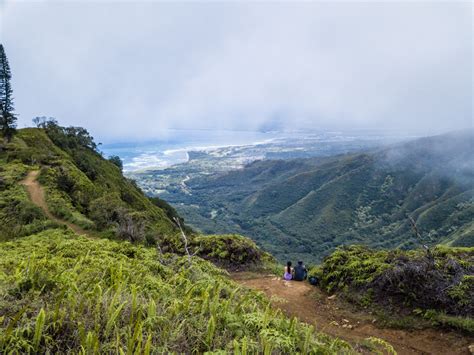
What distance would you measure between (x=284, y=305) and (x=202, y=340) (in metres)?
7.15

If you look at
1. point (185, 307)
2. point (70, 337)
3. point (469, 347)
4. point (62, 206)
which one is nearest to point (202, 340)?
point (185, 307)

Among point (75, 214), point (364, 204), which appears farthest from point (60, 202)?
point (364, 204)

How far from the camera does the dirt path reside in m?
7.39

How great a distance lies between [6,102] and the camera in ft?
125

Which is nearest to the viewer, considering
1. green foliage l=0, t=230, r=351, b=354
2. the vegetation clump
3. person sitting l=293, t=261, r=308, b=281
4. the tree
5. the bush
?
green foliage l=0, t=230, r=351, b=354

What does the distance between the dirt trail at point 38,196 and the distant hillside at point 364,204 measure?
80.5m

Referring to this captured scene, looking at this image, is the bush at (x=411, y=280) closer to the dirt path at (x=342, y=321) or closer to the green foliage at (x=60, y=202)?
the dirt path at (x=342, y=321)

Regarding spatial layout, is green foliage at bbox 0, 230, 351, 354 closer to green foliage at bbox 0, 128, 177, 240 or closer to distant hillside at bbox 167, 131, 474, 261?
green foliage at bbox 0, 128, 177, 240

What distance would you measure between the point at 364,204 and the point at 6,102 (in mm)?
134355

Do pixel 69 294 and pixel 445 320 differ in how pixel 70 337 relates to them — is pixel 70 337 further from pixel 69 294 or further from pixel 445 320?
pixel 445 320

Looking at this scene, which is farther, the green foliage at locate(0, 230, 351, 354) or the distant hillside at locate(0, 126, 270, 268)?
the distant hillside at locate(0, 126, 270, 268)

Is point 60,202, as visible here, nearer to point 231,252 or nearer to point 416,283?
point 231,252

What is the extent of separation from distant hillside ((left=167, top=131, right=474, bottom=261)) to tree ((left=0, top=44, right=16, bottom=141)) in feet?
257

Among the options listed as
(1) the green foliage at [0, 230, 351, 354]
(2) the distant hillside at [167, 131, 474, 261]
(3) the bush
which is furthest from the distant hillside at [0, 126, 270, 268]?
(2) the distant hillside at [167, 131, 474, 261]
